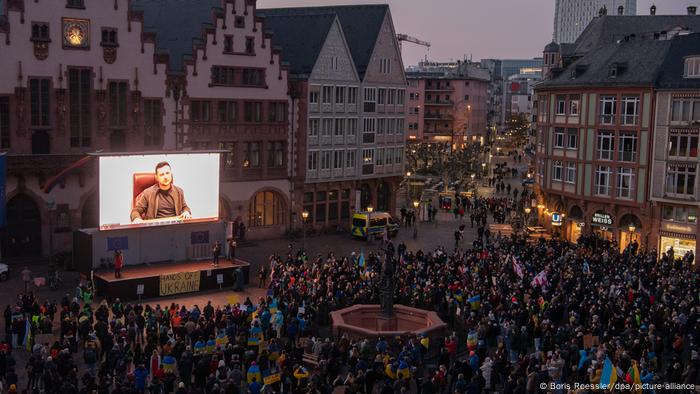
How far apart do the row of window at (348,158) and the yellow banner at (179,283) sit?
22552 millimetres

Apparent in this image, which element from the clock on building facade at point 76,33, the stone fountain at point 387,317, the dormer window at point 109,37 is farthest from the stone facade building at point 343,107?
the stone fountain at point 387,317

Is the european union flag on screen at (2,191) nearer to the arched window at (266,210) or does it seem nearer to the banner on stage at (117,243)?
the banner on stage at (117,243)

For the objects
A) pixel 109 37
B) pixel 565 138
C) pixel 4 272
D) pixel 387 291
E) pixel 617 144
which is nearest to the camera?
pixel 387 291

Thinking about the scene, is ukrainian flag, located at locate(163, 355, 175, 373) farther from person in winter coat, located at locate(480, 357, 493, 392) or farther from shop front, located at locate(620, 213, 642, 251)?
shop front, located at locate(620, 213, 642, 251)

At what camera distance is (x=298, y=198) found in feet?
222

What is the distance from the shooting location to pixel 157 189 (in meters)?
49.3

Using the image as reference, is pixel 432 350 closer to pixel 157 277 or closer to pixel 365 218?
pixel 157 277

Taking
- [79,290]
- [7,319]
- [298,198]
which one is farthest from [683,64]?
[7,319]

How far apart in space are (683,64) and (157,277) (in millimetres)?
39973

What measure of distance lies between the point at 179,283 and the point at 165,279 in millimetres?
1076

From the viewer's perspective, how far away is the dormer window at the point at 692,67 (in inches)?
2309

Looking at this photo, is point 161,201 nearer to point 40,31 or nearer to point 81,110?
point 81,110

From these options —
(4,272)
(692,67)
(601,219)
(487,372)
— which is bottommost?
(4,272)

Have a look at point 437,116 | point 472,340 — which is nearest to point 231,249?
point 472,340
